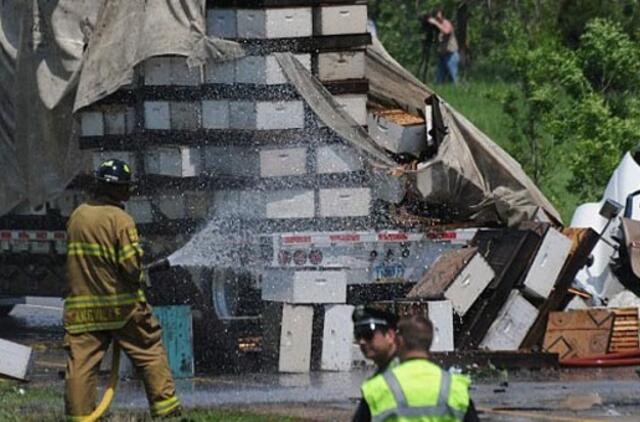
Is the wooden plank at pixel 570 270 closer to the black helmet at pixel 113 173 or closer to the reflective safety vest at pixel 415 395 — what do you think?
the black helmet at pixel 113 173

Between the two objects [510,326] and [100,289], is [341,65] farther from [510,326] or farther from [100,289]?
[100,289]

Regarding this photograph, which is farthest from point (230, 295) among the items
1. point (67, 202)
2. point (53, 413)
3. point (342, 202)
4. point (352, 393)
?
point (53, 413)

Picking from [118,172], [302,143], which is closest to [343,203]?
[302,143]

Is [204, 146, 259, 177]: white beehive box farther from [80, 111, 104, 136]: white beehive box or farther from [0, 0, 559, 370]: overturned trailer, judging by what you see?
[80, 111, 104, 136]: white beehive box

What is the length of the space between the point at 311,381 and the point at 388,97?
12.7 ft

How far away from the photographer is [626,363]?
1545 centimetres

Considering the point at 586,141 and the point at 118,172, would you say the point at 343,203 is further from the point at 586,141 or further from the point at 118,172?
the point at 586,141

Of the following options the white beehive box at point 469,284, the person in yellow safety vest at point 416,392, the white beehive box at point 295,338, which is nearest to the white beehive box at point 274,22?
the white beehive box at point 295,338

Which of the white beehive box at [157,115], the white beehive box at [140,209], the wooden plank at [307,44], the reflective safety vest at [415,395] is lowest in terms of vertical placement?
the white beehive box at [140,209]

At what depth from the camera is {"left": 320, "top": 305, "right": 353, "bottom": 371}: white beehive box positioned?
15.2m

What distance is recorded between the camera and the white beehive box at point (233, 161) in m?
15.5

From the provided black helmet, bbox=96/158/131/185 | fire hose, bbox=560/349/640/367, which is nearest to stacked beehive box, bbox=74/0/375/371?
fire hose, bbox=560/349/640/367

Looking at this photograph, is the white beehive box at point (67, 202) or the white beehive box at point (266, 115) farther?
the white beehive box at point (67, 202)

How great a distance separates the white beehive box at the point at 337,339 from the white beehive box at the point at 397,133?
203 cm
